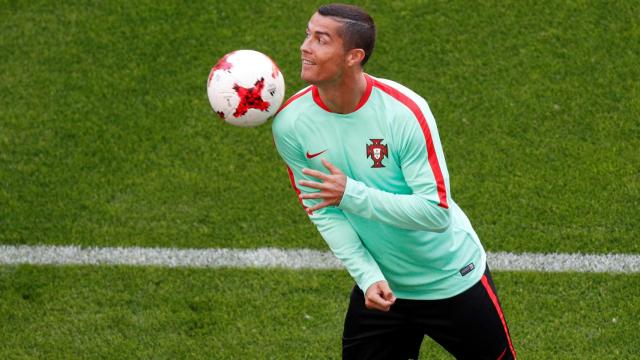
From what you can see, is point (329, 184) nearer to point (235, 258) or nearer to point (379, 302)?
point (379, 302)

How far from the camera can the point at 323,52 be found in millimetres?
4418

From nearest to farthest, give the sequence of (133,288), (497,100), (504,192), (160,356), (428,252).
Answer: (428,252) < (160,356) < (133,288) < (504,192) < (497,100)

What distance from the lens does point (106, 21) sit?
29.8ft

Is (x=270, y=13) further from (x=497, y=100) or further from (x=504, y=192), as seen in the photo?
(x=504, y=192)

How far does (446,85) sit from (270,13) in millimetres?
1734

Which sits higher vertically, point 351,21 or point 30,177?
point 351,21

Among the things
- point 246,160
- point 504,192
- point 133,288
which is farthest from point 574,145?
point 133,288

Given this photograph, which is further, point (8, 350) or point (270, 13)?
point (270, 13)

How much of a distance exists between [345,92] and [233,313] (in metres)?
2.58

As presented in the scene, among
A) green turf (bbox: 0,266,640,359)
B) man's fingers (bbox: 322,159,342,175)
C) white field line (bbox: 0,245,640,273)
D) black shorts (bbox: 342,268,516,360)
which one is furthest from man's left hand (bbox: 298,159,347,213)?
white field line (bbox: 0,245,640,273)

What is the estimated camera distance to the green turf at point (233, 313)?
6.34m

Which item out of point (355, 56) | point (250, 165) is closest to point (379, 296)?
point (355, 56)

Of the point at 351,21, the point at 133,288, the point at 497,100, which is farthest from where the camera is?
the point at 497,100

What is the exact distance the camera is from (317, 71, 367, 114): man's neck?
4.48 m
